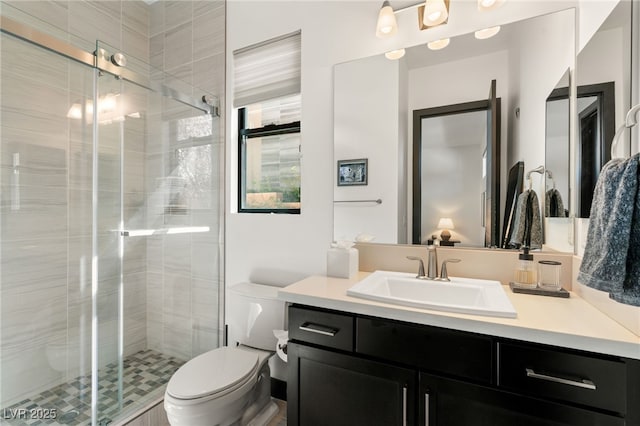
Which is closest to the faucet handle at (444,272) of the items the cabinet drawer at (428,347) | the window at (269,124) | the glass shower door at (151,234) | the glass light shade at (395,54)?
the cabinet drawer at (428,347)

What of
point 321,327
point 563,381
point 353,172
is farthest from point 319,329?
point 353,172

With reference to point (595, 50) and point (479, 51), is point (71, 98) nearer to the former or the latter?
point (479, 51)

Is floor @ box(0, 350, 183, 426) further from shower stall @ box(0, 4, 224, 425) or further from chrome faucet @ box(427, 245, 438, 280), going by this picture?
chrome faucet @ box(427, 245, 438, 280)

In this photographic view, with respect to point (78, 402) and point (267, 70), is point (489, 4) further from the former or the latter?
point (78, 402)

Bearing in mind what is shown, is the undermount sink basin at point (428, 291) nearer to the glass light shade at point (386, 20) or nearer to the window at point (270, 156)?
the window at point (270, 156)

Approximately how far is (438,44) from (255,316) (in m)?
1.73

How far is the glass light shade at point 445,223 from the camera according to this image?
147 cm

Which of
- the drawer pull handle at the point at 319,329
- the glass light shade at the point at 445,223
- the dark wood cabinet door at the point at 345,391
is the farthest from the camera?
the glass light shade at the point at 445,223

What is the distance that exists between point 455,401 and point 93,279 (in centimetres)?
187

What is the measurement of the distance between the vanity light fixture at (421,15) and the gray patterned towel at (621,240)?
1.08 meters

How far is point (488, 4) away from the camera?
132 centimetres

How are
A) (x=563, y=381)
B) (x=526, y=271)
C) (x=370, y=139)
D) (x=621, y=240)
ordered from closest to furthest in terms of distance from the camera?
(x=621, y=240), (x=563, y=381), (x=526, y=271), (x=370, y=139)

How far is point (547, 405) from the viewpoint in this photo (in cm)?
84

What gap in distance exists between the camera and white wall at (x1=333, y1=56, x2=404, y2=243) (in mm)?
1576
